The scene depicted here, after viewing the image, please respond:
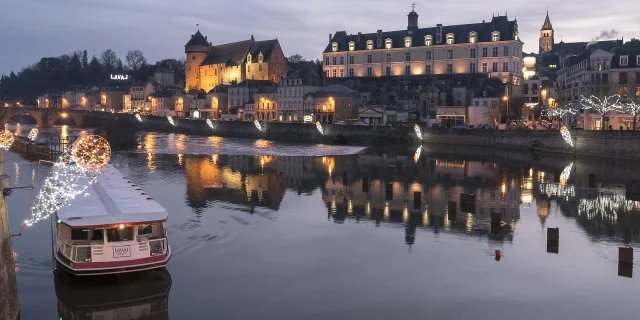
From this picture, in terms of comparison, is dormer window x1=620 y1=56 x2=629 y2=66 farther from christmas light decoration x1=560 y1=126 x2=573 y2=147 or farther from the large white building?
the large white building

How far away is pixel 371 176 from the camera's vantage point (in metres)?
42.1

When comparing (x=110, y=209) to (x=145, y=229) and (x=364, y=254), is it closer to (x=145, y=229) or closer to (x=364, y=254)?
(x=145, y=229)

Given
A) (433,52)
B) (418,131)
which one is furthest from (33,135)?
(433,52)

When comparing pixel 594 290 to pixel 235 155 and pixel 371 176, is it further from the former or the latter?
pixel 235 155

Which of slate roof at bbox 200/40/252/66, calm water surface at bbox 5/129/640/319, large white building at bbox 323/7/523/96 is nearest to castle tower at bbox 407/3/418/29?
large white building at bbox 323/7/523/96

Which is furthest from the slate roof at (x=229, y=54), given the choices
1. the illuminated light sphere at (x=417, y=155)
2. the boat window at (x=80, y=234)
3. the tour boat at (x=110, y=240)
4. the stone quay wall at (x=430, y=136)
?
the boat window at (x=80, y=234)

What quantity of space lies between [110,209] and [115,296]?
278cm

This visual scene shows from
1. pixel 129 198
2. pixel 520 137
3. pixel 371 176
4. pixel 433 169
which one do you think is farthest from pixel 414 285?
pixel 520 137

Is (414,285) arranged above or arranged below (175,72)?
below

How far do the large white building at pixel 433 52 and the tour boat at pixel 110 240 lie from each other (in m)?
78.9

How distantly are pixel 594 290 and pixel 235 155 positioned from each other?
43.5 m

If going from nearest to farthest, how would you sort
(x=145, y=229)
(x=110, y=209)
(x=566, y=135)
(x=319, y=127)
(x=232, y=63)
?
(x=145, y=229) < (x=110, y=209) < (x=566, y=135) < (x=319, y=127) < (x=232, y=63)

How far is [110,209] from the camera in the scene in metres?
18.2

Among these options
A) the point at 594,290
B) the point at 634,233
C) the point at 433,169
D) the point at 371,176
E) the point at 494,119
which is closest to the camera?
the point at 594,290
